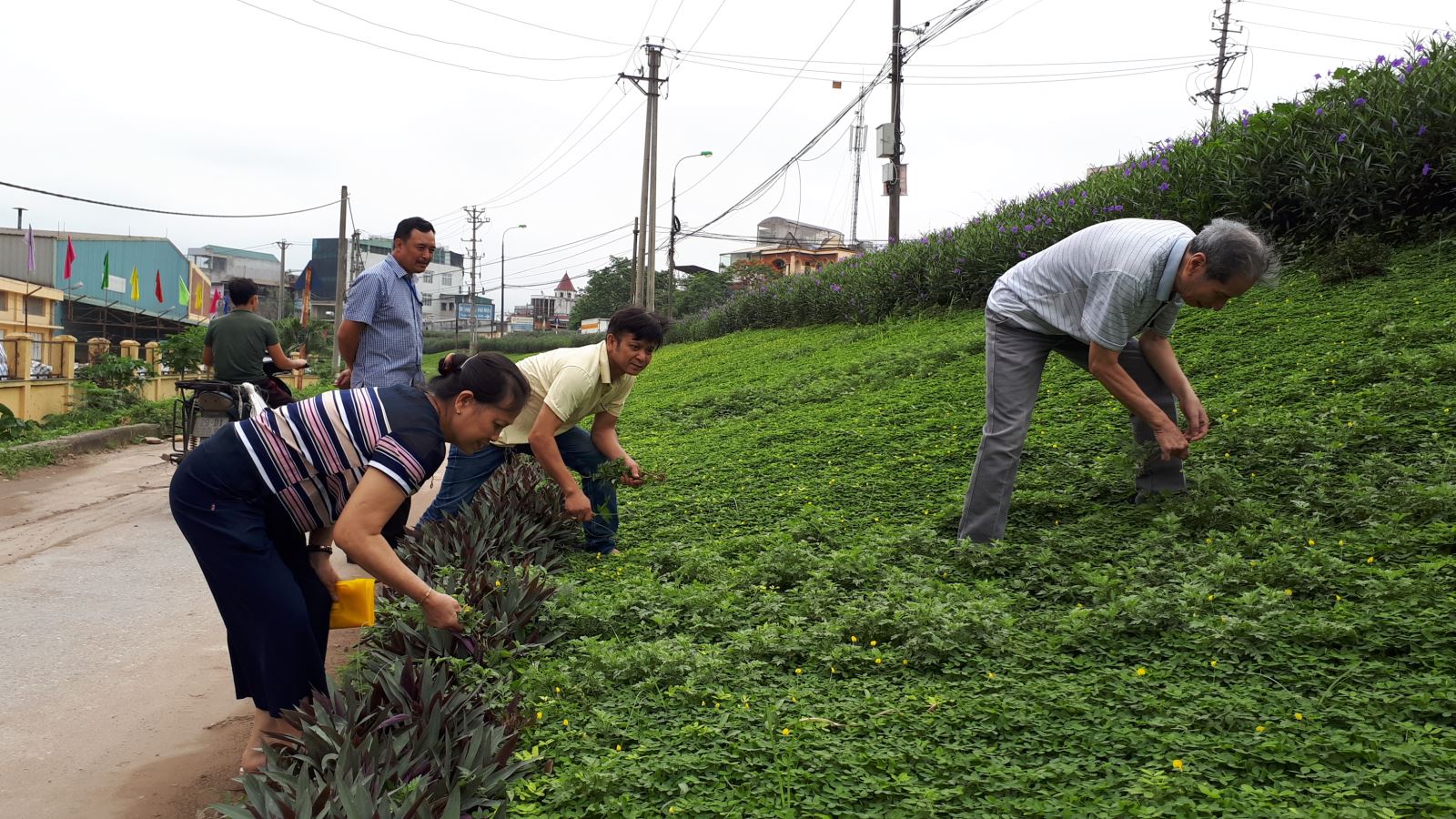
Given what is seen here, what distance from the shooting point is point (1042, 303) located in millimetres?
4488

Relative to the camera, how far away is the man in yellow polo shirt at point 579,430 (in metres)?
4.57

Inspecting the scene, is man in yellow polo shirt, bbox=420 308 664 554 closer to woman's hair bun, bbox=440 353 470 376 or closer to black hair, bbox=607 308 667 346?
black hair, bbox=607 308 667 346

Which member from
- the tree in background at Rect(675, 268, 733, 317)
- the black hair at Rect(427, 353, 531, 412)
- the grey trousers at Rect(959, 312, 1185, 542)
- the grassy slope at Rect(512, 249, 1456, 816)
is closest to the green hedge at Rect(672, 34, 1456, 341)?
the grassy slope at Rect(512, 249, 1456, 816)

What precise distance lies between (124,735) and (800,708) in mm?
2482

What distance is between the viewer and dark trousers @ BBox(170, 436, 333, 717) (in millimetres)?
3025

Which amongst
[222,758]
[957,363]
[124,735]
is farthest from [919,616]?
[957,363]

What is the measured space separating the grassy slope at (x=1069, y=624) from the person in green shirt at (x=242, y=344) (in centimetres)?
344

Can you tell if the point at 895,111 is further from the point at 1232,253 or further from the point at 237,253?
the point at 237,253

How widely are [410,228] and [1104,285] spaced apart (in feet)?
11.9

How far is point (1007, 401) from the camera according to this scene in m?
4.52

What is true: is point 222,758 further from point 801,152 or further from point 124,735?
point 801,152

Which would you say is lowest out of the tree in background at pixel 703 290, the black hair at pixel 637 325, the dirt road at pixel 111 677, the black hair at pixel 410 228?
the dirt road at pixel 111 677

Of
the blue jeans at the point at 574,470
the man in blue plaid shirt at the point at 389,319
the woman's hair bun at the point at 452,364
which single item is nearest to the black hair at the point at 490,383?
the woman's hair bun at the point at 452,364

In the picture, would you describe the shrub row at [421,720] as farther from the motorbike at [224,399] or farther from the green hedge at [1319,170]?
the green hedge at [1319,170]
